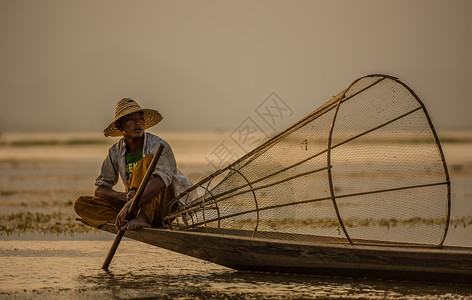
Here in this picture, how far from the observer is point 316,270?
5547mm

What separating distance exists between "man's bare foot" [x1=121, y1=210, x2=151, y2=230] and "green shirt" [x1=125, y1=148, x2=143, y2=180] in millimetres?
497

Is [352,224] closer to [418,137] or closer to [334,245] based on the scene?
[418,137]

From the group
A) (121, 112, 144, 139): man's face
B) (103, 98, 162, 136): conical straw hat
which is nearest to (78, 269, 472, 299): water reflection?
(121, 112, 144, 139): man's face

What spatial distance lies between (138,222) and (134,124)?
88 cm

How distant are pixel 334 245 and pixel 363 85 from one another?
1.50m

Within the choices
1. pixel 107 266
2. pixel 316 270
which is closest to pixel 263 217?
pixel 316 270

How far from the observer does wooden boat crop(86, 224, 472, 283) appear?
5141 millimetres

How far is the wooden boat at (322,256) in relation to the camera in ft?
16.9

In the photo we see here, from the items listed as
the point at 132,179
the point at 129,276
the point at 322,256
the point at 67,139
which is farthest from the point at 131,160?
the point at 67,139

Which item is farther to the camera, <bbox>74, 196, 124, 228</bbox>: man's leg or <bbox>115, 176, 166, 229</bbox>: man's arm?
<bbox>74, 196, 124, 228</bbox>: man's leg

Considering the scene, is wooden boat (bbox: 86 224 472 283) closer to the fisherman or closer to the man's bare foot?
the man's bare foot

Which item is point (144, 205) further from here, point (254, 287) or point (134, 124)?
point (254, 287)

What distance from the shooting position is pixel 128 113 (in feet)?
19.9

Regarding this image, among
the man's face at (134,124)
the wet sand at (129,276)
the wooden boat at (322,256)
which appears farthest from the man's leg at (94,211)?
the man's face at (134,124)
